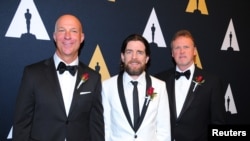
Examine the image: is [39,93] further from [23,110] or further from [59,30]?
[59,30]

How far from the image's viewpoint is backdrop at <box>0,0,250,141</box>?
268 cm

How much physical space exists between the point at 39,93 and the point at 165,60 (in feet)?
5.41

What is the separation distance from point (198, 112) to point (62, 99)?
1.22 metres

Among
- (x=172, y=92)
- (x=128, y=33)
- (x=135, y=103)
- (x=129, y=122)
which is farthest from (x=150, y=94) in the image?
(x=128, y=33)

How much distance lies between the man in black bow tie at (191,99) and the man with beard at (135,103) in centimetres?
22

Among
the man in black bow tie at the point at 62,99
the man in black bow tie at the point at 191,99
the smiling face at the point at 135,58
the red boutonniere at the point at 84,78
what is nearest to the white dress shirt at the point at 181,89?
the man in black bow tie at the point at 191,99

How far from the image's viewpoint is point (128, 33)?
3205 mm

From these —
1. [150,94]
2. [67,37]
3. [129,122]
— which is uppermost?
[67,37]

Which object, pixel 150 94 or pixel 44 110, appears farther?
pixel 150 94

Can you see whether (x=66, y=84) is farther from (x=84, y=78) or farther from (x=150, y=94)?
(x=150, y=94)

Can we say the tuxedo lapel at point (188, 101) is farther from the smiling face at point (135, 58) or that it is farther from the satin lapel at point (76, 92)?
the satin lapel at point (76, 92)

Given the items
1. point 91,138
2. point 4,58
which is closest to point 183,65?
point 91,138

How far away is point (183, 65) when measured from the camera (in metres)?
2.84

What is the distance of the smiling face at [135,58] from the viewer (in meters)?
2.51
